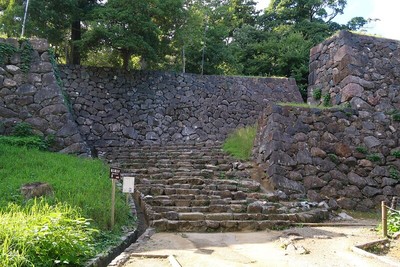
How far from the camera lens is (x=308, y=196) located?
8.20 metres

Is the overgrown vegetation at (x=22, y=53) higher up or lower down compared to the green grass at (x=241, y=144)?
higher up

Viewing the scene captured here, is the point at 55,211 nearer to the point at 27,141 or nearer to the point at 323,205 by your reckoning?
the point at 27,141

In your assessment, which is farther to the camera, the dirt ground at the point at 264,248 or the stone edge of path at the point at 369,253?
the dirt ground at the point at 264,248

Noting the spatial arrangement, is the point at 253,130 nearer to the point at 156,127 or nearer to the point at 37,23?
the point at 156,127

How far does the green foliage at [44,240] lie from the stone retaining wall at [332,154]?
5.18m

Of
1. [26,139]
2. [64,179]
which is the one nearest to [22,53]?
[26,139]

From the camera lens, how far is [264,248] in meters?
5.16

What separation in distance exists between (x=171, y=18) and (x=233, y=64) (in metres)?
6.17

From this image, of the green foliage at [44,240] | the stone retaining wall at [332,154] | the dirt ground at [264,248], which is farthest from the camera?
the stone retaining wall at [332,154]

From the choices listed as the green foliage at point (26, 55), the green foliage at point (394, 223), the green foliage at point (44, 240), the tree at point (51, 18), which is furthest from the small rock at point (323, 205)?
the tree at point (51, 18)

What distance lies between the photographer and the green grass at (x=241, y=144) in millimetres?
10127

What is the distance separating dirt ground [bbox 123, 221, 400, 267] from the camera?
435 centimetres

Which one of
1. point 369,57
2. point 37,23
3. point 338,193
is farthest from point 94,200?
point 37,23

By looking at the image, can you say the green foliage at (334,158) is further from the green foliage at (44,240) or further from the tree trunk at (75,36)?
the tree trunk at (75,36)
